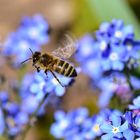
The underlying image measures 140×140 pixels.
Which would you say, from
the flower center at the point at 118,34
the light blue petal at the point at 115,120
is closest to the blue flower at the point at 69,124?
the flower center at the point at 118,34

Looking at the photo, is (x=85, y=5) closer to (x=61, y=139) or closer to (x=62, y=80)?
(x=61, y=139)

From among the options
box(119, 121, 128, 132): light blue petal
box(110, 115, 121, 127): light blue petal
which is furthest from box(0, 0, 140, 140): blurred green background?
box(119, 121, 128, 132): light blue petal

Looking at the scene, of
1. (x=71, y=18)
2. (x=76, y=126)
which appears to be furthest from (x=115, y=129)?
(x=71, y=18)

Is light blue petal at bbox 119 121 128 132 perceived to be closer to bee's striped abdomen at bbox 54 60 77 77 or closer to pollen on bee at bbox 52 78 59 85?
bee's striped abdomen at bbox 54 60 77 77

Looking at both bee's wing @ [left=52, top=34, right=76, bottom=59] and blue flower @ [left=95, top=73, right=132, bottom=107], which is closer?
bee's wing @ [left=52, top=34, right=76, bottom=59]

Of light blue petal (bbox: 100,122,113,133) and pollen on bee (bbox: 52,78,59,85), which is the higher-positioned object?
pollen on bee (bbox: 52,78,59,85)

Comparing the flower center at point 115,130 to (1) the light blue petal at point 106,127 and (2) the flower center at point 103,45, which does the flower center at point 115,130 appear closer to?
(1) the light blue petal at point 106,127
